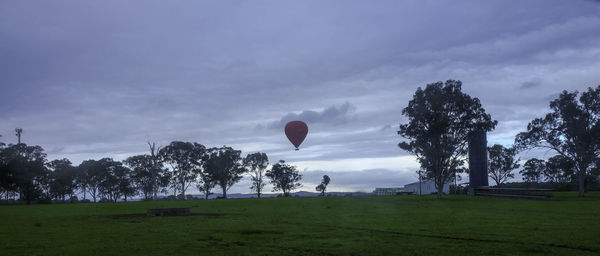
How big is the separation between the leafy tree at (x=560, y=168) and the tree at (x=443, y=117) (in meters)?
16.4

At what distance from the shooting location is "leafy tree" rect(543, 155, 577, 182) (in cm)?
7144

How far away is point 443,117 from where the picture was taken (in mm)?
60938

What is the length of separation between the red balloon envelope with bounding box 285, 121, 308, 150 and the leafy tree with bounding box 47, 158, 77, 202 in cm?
7009

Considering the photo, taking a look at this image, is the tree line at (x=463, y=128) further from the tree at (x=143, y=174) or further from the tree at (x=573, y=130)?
the tree at (x=143, y=174)

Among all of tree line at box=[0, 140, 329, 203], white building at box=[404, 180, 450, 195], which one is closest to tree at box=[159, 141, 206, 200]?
tree line at box=[0, 140, 329, 203]

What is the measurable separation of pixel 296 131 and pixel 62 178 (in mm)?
70871

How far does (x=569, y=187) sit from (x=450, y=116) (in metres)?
45.8

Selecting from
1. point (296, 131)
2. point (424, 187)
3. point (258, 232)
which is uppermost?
point (296, 131)

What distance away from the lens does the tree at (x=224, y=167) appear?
10925cm

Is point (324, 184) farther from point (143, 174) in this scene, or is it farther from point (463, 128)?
point (463, 128)

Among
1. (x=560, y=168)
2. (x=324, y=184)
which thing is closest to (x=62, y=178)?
(x=324, y=184)

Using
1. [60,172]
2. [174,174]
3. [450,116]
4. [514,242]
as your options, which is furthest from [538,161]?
[514,242]

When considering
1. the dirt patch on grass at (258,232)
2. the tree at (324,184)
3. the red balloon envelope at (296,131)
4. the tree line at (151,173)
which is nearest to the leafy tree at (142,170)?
the tree line at (151,173)

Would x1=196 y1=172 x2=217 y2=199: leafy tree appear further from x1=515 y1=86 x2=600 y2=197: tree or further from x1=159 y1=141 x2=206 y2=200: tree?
x1=515 y1=86 x2=600 y2=197: tree
